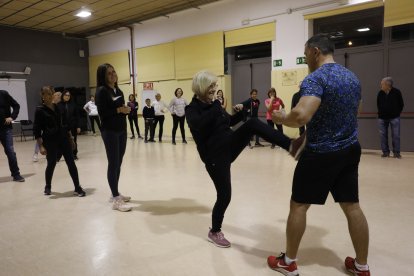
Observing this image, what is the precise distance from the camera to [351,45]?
747 centimetres

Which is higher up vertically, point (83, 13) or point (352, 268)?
point (83, 13)

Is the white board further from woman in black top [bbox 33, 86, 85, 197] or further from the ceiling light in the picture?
woman in black top [bbox 33, 86, 85, 197]

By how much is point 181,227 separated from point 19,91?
11.3 metres

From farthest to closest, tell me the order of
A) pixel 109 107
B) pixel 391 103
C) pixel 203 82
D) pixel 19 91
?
pixel 19 91
pixel 391 103
pixel 109 107
pixel 203 82

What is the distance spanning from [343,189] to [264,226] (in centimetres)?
109

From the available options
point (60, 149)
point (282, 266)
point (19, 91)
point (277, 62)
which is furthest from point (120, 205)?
point (19, 91)

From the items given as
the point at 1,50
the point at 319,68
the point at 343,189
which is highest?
the point at 1,50

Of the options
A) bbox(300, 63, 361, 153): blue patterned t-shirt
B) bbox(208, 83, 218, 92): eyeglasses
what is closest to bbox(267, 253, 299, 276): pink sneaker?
bbox(300, 63, 361, 153): blue patterned t-shirt

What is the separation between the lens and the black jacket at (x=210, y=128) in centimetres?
224

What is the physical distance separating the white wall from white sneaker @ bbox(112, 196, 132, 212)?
20.2ft

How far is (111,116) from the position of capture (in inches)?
126

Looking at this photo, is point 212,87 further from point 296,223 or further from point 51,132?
point 51,132

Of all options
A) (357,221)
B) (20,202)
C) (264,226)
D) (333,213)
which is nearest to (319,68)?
(357,221)

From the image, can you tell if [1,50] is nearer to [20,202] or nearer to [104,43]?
[104,43]
